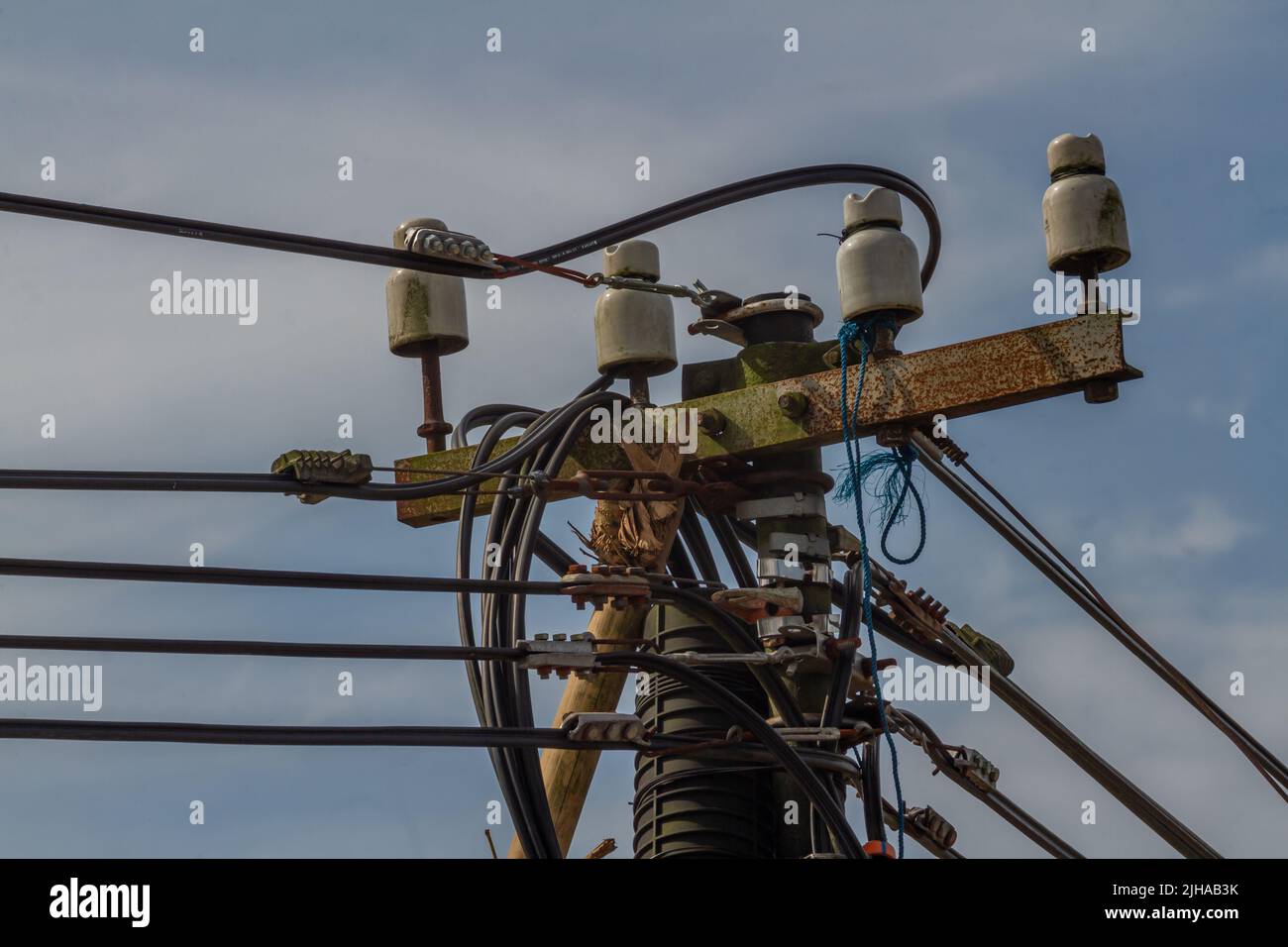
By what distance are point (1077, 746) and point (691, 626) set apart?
7.28 ft

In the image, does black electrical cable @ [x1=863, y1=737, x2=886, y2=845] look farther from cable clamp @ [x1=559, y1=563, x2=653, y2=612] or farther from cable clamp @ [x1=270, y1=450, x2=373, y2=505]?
cable clamp @ [x1=270, y1=450, x2=373, y2=505]

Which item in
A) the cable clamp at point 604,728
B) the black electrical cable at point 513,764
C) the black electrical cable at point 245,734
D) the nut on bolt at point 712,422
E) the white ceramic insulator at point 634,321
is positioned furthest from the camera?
the white ceramic insulator at point 634,321

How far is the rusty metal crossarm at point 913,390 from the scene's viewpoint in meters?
9.09

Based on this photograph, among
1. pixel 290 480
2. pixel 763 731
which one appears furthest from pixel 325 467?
pixel 763 731

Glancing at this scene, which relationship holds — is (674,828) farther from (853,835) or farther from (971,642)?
(971,642)

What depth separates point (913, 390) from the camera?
9.55 m

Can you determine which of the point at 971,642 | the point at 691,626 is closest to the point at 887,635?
the point at 971,642

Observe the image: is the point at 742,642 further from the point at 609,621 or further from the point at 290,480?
the point at 290,480

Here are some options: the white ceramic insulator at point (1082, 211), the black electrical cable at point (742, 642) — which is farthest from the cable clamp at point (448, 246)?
the white ceramic insulator at point (1082, 211)

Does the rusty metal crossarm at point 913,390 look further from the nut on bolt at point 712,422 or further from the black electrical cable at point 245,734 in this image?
the black electrical cable at point 245,734

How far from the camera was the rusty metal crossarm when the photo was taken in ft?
29.8
